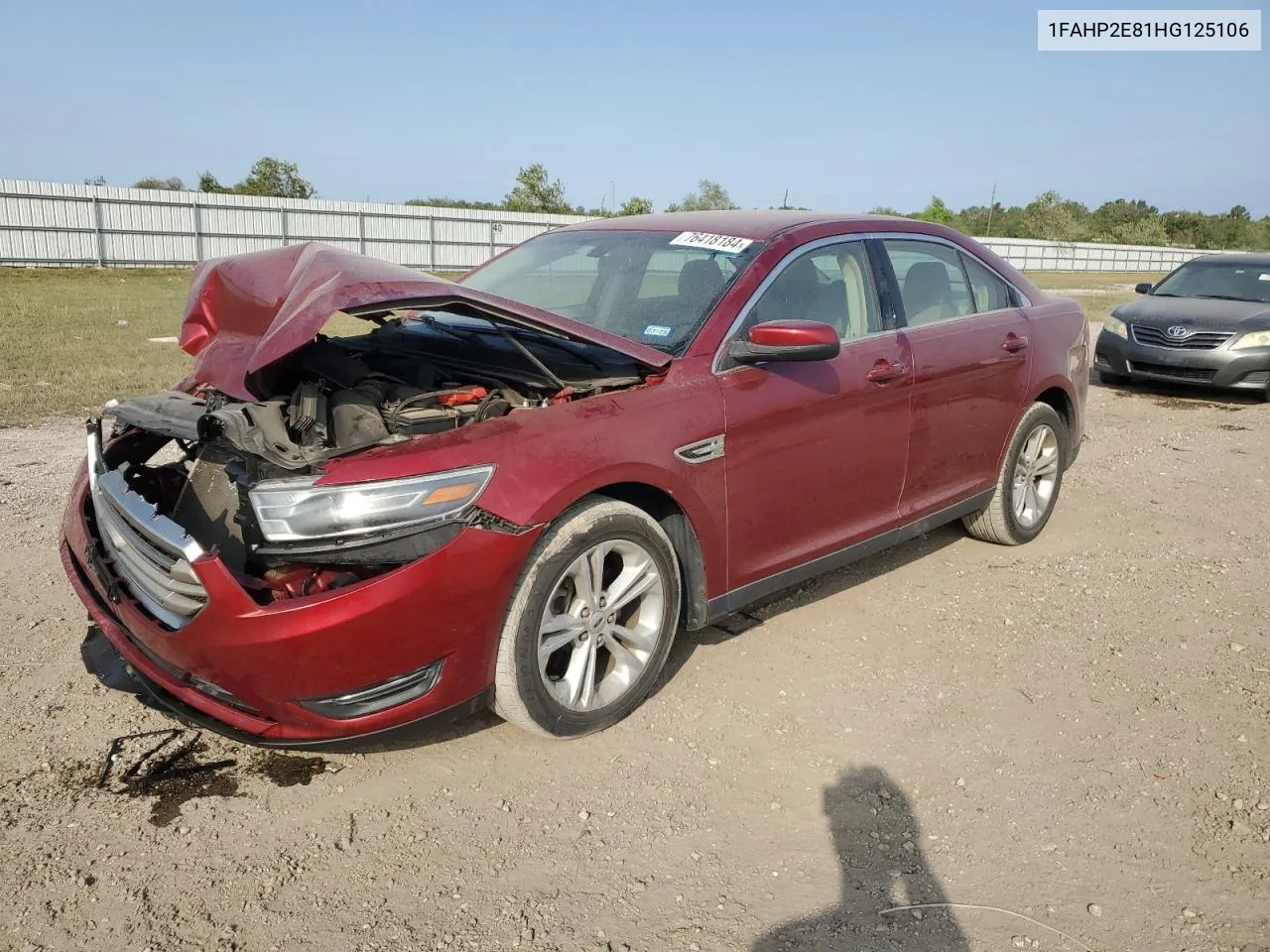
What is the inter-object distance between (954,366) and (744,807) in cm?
243

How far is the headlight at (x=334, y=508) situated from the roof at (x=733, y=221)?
6.53 feet

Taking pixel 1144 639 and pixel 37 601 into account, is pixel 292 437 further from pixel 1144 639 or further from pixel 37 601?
pixel 1144 639

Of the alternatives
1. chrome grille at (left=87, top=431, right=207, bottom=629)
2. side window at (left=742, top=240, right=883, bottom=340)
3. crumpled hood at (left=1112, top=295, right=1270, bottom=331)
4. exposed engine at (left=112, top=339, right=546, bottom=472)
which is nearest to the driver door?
side window at (left=742, top=240, right=883, bottom=340)

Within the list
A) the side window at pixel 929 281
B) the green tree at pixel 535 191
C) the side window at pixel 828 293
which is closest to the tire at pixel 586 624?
the side window at pixel 828 293

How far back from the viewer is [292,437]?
2945mm

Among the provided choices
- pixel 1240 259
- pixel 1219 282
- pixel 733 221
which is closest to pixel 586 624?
pixel 733 221

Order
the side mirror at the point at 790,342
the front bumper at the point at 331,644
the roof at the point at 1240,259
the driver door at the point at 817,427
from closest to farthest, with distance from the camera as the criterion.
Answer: the front bumper at the point at 331,644 < the side mirror at the point at 790,342 < the driver door at the point at 817,427 < the roof at the point at 1240,259

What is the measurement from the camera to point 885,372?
4.05 metres

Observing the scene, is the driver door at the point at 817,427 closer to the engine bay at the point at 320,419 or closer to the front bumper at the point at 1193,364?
the engine bay at the point at 320,419

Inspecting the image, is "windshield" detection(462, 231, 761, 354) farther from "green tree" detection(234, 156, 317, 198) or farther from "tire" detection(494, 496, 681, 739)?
"green tree" detection(234, 156, 317, 198)

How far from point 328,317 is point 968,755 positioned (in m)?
2.46

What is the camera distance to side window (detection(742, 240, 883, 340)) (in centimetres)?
380

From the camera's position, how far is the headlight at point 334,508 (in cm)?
265

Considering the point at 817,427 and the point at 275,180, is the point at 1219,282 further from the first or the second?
the point at 275,180
